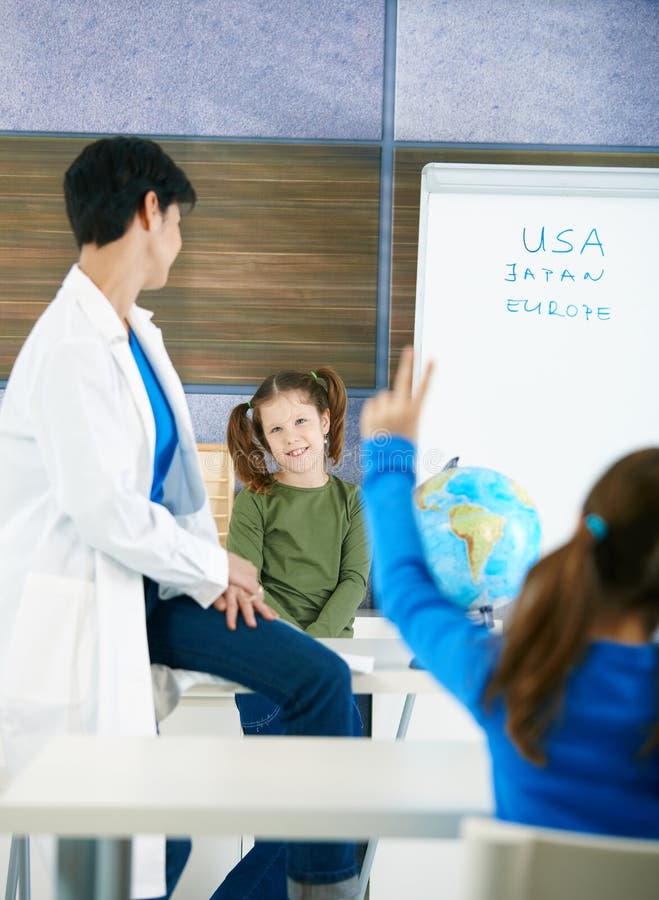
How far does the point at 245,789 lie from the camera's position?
3.26 feet

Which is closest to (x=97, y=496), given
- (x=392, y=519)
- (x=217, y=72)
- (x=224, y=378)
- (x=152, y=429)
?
(x=152, y=429)

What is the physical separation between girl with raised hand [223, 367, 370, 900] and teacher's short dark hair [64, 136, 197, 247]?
2.99ft

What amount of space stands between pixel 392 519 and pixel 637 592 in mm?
336

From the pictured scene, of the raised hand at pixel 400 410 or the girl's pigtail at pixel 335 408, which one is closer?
the raised hand at pixel 400 410

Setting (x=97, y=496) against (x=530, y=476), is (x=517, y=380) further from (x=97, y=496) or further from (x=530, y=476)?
(x=97, y=496)

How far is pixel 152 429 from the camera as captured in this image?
5.33 feet

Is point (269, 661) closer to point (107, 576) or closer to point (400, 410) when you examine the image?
point (107, 576)

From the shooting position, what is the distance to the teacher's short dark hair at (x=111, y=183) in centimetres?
163

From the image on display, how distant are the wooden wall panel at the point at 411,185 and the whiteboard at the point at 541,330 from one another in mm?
68

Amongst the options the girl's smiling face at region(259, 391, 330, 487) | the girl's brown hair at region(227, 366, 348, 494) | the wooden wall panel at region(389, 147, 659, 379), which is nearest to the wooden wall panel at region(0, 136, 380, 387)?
the wooden wall panel at region(389, 147, 659, 379)

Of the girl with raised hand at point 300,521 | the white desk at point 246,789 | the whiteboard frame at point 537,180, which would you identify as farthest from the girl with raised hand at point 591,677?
the whiteboard frame at point 537,180

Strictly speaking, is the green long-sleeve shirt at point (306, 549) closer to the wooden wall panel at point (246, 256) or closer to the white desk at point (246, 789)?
the wooden wall panel at point (246, 256)

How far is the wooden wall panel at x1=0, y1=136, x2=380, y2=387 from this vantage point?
2.96 metres

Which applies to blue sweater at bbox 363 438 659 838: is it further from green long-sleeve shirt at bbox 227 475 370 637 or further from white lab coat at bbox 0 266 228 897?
green long-sleeve shirt at bbox 227 475 370 637
